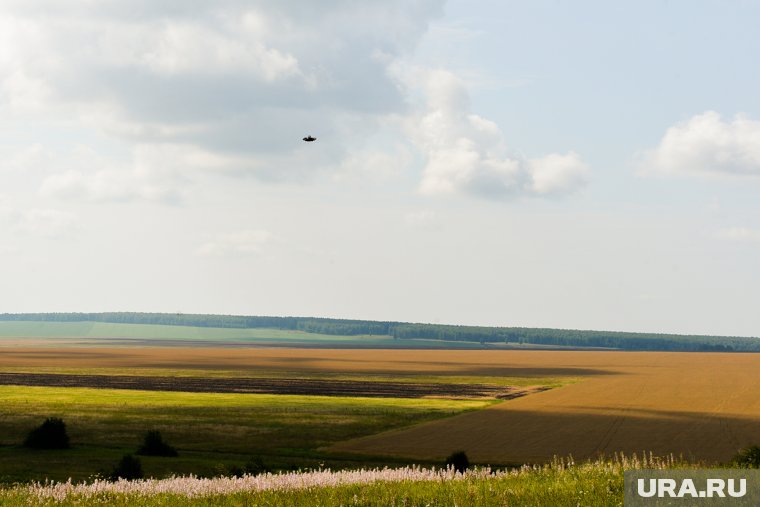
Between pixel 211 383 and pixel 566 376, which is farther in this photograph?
pixel 566 376

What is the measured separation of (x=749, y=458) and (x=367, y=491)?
10.3m

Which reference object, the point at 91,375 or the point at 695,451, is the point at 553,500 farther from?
the point at 91,375

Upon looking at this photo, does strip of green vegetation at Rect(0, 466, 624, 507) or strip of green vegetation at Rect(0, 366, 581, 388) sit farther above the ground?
strip of green vegetation at Rect(0, 466, 624, 507)

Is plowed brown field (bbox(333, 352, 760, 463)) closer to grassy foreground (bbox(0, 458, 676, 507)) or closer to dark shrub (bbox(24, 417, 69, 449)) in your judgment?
dark shrub (bbox(24, 417, 69, 449))

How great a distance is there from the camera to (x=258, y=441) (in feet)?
192

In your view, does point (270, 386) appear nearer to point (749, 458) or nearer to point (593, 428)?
point (593, 428)

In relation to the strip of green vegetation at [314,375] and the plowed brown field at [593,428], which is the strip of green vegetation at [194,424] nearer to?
the plowed brown field at [593,428]

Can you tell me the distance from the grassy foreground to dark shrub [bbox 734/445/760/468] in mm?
3812

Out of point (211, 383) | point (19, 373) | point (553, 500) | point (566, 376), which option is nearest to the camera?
point (553, 500)

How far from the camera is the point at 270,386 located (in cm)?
11900

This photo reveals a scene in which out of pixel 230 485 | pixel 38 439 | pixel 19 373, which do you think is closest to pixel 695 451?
pixel 38 439

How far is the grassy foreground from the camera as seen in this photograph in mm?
14641

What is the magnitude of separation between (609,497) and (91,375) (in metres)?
137

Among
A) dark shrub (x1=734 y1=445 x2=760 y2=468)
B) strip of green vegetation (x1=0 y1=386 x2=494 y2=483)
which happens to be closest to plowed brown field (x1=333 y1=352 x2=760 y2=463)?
strip of green vegetation (x1=0 y1=386 x2=494 y2=483)
